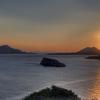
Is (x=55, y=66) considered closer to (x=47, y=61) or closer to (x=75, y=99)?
(x=47, y=61)

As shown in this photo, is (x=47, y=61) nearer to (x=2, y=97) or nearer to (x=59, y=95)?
(x=2, y=97)

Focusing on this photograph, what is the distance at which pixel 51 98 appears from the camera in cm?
3862

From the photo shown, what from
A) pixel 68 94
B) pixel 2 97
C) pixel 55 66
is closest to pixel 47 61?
pixel 55 66

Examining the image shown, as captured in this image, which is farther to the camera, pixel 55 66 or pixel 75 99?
pixel 55 66

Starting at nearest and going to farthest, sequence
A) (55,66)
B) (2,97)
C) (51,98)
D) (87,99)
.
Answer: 1. (51,98)
2. (87,99)
3. (2,97)
4. (55,66)

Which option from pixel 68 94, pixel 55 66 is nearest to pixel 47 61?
pixel 55 66

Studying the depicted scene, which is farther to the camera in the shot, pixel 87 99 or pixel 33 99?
pixel 87 99

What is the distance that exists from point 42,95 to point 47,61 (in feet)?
522

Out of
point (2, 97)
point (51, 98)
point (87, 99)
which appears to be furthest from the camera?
point (2, 97)

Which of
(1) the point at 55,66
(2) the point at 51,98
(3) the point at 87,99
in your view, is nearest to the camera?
(2) the point at 51,98

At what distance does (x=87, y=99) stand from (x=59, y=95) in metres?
11.9

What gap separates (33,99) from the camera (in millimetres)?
39000

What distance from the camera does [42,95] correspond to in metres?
39.4

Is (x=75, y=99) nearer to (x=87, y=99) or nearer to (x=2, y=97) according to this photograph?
(x=87, y=99)
